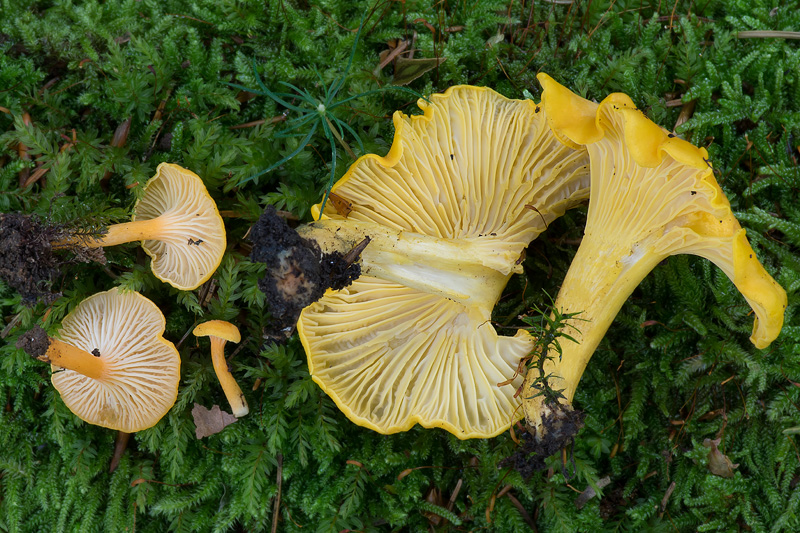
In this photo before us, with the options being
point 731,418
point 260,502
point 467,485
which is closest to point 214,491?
point 260,502

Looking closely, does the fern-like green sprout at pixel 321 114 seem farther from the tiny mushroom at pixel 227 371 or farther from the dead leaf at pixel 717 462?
the dead leaf at pixel 717 462

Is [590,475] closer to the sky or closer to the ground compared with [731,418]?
closer to the ground

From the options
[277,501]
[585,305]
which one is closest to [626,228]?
[585,305]

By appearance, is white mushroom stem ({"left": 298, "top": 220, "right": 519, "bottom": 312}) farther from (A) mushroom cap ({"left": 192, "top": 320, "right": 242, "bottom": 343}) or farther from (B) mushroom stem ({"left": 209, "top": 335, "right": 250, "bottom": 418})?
(B) mushroom stem ({"left": 209, "top": 335, "right": 250, "bottom": 418})

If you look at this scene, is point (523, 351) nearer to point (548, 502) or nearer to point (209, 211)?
point (548, 502)

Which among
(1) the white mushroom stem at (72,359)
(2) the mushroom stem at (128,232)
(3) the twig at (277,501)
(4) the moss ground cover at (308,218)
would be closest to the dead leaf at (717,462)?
(4) the moss ground cover at (308,218)

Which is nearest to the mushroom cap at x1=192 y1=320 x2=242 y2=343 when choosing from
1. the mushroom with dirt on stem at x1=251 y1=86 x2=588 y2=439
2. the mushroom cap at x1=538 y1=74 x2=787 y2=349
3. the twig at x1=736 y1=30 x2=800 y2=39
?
the mushroom with dirt on stem at x1=251 y1=86 x2=588 y2=439
